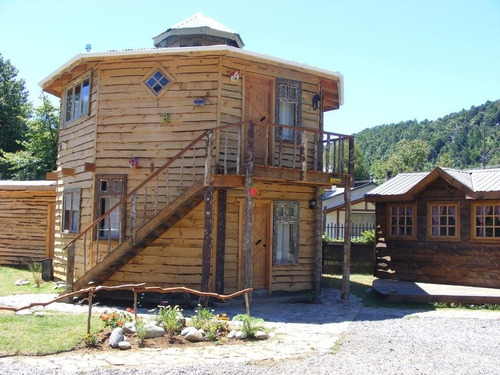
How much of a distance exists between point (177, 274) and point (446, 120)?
315 ft

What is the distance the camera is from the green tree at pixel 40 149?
3189 cm

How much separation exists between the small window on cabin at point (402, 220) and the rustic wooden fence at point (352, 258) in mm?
2743

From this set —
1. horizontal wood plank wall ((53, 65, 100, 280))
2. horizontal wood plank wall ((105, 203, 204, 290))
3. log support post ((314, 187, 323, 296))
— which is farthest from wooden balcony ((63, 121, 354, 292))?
log support post ((314, 187, 323, 296))

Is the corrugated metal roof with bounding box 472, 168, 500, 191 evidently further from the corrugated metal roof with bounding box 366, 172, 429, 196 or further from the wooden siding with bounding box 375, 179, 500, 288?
the corrugated metal roof with bounding box 366, 172, 429, 196

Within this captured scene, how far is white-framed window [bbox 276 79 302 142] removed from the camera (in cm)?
1290

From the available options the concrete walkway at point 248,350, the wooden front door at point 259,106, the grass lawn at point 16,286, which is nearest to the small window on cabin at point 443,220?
the concrete walkway at point 248,350

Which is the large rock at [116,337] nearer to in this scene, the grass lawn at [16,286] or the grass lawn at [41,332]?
the grass lawn at [41,332]

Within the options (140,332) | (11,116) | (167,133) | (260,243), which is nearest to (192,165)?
(167,133)

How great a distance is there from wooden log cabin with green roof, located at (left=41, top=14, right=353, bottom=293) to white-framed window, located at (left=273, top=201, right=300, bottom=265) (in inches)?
1.1

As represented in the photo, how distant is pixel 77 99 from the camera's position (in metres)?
14.1

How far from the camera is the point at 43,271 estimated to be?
1446 cm

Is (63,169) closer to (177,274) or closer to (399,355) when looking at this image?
(177,274)

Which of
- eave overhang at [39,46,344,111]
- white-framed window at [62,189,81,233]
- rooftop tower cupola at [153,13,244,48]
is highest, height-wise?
rooftop tower cupola at [153,13,244,48]

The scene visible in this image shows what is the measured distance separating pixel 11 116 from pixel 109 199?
29997 millimetres
